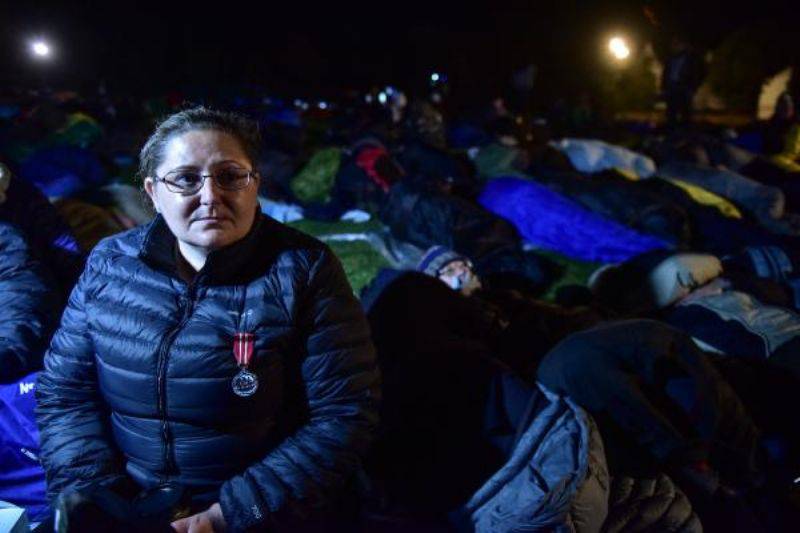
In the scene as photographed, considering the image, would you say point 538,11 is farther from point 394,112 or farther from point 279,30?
point 394,112

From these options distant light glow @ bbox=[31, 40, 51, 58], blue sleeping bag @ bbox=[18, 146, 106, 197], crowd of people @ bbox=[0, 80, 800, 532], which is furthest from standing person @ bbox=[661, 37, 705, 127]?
distant light glow @ bbox=[31, 40, 51, 58]

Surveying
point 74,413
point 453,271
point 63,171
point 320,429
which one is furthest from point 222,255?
point 63,171

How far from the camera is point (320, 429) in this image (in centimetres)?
202

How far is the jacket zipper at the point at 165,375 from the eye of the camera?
6.32ft

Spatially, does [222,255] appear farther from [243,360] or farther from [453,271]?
[453,271]

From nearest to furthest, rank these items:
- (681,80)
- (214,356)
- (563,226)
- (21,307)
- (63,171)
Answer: (214,356) → (21,307) → (563,226) → (63,171) → (681,80)

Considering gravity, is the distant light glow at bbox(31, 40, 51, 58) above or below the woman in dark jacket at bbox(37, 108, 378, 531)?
above

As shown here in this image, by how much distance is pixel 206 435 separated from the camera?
A: 1.99 m

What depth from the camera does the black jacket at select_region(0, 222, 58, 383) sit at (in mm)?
2692

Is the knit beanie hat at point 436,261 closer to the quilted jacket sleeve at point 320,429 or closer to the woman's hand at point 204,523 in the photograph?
the quilted jacket sleeve at point 320,429

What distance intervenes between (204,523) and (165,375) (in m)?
0.52

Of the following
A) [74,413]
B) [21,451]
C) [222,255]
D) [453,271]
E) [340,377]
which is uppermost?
[222,255]

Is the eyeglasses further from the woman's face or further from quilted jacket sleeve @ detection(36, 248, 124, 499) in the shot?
quilted jacket sleeve @ detection(36, 248, 124, 499)

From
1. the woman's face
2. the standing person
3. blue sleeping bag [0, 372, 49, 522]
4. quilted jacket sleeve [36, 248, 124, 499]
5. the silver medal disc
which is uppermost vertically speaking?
the standing person
